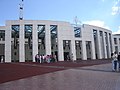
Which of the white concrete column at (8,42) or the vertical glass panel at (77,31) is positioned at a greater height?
the vertical glass panel at (77,31)

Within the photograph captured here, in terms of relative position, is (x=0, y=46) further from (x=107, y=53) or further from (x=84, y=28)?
(x=107, y=53)

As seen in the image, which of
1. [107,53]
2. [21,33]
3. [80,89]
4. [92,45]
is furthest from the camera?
[107,53]

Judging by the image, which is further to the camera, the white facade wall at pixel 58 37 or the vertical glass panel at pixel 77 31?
the vertical glass panel at pixel 77 31

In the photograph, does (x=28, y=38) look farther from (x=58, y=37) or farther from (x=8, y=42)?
(x=58, y=37)

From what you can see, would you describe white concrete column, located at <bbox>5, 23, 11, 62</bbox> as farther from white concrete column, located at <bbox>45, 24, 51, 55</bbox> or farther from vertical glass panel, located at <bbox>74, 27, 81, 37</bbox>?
vertical glass panel, located at <bbox>74, 27, 81, 37</bbox>

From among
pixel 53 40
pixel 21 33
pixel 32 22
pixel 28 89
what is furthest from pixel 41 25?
pixel 28 89

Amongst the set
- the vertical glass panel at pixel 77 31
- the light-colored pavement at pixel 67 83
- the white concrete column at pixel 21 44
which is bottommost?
the light-colored pavement at pixel 67 83

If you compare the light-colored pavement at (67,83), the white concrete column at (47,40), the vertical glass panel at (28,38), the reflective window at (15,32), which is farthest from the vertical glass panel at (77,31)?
the light-colored pavement at (67,83)

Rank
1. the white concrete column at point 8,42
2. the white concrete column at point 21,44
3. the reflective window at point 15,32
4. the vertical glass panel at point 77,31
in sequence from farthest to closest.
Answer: the vertical glass panel at point 77,31
the reflective window at point 15,32
the white concrete column at point 21,44
the white concrete column at point 8,42

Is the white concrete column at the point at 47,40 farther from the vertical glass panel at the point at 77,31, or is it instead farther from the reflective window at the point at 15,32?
the vertical glass panel at the point at 77,31

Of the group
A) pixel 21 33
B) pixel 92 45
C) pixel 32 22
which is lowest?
pixel 92 45

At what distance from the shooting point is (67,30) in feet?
168

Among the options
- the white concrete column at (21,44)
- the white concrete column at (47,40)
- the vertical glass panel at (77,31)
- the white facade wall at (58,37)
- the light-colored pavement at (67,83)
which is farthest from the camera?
the vertical glass panel at (77,31)

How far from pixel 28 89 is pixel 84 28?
48.5 m
